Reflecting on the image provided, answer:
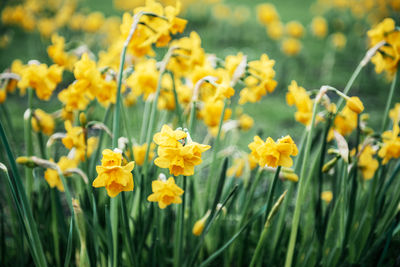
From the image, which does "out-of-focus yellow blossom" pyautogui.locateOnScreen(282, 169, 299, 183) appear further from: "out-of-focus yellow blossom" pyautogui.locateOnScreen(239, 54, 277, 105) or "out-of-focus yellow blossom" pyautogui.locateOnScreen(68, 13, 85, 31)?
"out-of-focus yellow blossom" pyautogui.locateOnScreen(68, 13, 85, 31)

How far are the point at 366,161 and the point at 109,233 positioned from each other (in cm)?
106

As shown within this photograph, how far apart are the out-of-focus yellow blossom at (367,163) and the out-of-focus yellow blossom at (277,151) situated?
1.76ft

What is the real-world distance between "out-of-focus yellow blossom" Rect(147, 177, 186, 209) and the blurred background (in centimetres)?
259

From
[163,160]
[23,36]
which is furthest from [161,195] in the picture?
[23,36]

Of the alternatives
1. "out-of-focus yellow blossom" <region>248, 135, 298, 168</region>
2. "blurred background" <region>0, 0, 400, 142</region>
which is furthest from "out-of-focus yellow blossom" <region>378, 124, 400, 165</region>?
"blurred background" <region>0, 0, 400, 142</region>

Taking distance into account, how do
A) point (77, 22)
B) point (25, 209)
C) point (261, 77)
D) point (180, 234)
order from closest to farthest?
point (25, 209)
point (180, 234)
point (261, 77)
point (77, 22)

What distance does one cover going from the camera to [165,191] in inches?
41.5

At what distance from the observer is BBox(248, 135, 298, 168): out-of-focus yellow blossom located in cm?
101

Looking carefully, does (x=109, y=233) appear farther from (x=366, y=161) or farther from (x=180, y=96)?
(x=366, y=161)

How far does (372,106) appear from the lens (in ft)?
14.7

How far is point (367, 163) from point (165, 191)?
0.88 m

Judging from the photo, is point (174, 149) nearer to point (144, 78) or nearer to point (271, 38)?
point (144, 78)

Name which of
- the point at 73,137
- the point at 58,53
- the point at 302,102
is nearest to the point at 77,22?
the point at 58,53

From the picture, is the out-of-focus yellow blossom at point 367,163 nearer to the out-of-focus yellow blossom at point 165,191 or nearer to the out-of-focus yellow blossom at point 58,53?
the out-of-focus yellow blossom at point 165,191
